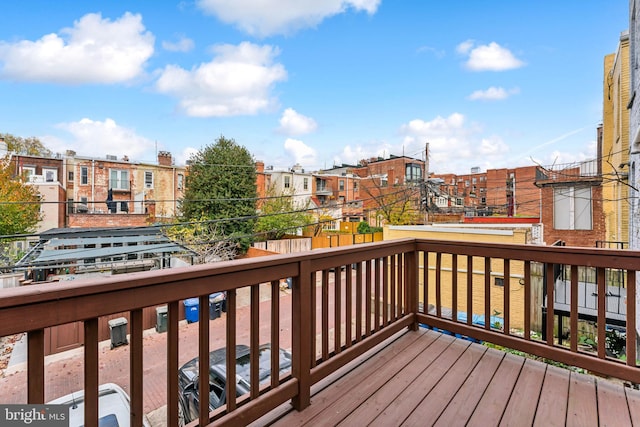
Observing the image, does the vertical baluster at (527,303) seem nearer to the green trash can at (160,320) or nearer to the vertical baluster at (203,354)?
the vertical baluster at (203,354)

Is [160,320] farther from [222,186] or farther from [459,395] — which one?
[222,186]

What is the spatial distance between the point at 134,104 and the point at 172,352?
66.4ft

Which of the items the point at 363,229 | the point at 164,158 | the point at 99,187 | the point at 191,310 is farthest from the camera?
the point at 363,229

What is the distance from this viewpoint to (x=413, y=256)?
278cm

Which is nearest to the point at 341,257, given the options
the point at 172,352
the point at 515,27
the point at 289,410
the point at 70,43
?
the point at 289,410

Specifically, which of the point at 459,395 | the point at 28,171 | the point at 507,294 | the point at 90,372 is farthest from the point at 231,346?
the point at 28,171

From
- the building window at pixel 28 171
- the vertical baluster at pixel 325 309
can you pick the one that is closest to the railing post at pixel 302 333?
the vertical baluster at pixel 325 309

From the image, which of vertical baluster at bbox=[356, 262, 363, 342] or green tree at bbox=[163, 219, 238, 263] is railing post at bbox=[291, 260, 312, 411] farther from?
green tree at bbox=[163, 219, 238, 263]

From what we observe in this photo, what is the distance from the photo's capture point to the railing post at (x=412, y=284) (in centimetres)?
278

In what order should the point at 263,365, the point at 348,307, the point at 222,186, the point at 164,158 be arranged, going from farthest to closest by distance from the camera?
the point at 164,158 → the point at 222,186 → the point at 263,365 → the point at 348,307

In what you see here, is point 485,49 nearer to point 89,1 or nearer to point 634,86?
point 634,86

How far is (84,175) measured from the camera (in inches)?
803

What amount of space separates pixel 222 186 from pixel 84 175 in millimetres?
10039

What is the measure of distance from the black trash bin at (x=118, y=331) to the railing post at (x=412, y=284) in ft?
22.4
